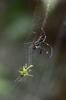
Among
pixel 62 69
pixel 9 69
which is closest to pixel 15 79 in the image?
pixel 9 69

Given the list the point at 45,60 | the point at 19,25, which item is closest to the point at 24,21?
the point at 19,25

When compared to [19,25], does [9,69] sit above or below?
below

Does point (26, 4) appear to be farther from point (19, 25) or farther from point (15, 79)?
point (15, 79)

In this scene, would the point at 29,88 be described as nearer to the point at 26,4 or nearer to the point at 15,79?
the point at 15,79

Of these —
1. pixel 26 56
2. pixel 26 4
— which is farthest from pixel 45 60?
pixel 26 4

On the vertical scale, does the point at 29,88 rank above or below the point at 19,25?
below

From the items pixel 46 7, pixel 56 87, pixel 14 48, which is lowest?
pixel 56 87
